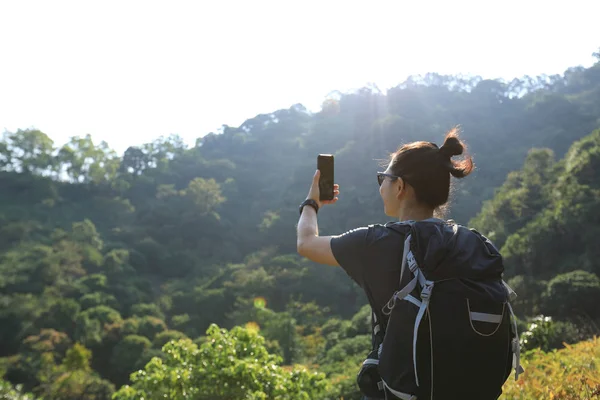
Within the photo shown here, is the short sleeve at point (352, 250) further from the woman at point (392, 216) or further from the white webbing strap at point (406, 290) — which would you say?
the white webbing strap at point (406, 290)

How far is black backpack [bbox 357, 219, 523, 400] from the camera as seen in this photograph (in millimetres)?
1203

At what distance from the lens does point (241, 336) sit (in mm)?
5418

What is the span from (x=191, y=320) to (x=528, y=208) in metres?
15.0

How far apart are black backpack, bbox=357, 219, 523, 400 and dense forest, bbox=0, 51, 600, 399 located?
30cm

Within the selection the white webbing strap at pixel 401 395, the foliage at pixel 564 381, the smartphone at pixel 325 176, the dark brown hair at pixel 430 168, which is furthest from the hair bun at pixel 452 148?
the foliage at pixel 564 381

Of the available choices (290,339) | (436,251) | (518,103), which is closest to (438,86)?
(518,103)

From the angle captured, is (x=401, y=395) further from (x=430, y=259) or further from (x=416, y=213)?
(x=416, y=213)

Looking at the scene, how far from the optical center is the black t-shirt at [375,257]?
1289mm

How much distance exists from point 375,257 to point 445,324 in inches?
9.0

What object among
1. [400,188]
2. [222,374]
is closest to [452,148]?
[400,188]

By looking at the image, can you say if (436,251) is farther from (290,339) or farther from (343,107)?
(343,107)

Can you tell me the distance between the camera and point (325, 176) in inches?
63.4

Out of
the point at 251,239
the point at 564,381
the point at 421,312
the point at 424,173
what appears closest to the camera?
the point at 421,312

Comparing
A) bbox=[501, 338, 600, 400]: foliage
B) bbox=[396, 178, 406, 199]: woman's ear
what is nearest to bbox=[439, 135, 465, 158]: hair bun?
bbox=[396, 178, 406, 199]: woman's ear
